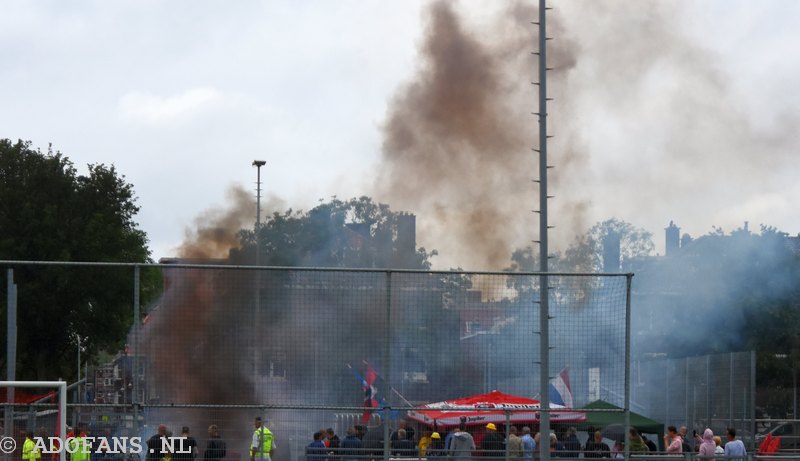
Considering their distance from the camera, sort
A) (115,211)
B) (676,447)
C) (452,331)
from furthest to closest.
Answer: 1. (115,211)
2. (676,447)
3. (452,331)

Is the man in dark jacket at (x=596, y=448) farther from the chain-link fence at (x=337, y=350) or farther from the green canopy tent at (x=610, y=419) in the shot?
the chain-link fence at (x=337, y=350)

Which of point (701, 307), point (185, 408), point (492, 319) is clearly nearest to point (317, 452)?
point (185, 408)

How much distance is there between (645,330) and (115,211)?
2193 cm

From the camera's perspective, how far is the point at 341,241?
38.2 meters

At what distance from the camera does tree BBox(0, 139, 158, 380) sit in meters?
37.0

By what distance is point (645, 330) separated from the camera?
121ft

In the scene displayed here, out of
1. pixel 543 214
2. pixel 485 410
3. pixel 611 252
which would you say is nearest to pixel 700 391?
pixel 543 214

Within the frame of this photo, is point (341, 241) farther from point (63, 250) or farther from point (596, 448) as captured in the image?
point (596, 448)

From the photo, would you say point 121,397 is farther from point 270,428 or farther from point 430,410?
point 430,410

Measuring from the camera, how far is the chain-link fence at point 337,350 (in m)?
13.9

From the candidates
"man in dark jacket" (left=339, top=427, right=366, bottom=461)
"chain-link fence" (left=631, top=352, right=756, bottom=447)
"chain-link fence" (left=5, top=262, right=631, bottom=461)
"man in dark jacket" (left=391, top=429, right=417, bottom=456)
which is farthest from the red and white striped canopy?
"chain-link fence" (left=631, top=352, right=756, bottom=447)

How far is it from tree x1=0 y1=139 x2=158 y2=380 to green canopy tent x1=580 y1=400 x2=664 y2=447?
707 inches

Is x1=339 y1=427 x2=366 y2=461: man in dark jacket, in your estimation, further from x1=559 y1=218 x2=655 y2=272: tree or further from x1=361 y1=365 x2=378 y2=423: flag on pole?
x1=559 y1=218 x2=655 y2=272: tree

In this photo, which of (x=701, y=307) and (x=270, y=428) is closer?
(x=270, y=428)
